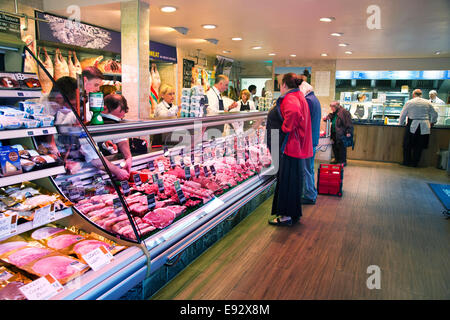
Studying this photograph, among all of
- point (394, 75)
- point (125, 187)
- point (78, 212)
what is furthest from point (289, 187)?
point (394, 75)

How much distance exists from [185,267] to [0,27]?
2.26m

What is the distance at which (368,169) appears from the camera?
27.4 ft

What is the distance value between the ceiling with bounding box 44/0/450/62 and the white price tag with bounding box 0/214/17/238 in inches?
145

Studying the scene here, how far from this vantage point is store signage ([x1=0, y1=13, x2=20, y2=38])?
6.46 feet

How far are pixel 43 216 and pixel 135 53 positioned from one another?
3.33 meters

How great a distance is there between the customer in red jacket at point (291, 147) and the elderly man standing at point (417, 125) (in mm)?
5935

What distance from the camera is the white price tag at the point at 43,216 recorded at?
6.42 feet

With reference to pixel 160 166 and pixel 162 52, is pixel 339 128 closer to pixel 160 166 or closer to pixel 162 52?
pixel 162 52

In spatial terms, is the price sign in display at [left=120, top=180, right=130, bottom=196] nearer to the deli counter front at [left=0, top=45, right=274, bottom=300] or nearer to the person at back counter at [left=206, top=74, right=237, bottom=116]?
the deli counter front at [left=0, top=45, right=274, bottom=300]

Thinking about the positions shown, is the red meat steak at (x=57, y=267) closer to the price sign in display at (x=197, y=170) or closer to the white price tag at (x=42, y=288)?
the white price tag at (x=42, y=288)

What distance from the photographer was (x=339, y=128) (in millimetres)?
8406

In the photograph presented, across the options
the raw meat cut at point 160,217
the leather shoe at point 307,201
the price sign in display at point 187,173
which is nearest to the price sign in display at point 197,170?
the price sign in display at point 187,173

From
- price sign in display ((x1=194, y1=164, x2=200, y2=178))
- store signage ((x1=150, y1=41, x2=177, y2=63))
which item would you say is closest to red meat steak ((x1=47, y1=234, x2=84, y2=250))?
price sign in display ((x1=194, y1=164, x2=200, y2=178))

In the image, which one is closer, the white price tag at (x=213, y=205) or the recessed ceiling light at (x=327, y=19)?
the white price tag at (x=213, y=205)
